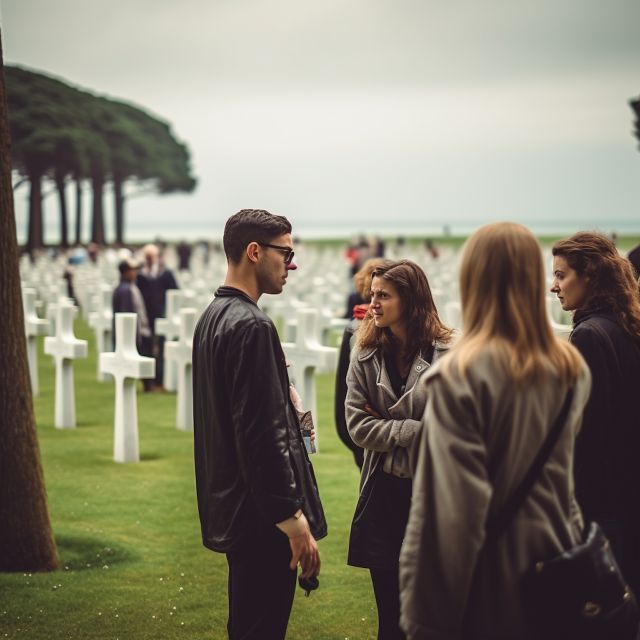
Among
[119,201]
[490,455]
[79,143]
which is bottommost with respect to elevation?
[490,455]

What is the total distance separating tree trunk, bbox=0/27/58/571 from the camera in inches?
221

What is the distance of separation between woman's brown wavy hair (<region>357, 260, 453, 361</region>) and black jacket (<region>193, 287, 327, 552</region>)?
685 millimetres

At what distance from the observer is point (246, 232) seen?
352 cm

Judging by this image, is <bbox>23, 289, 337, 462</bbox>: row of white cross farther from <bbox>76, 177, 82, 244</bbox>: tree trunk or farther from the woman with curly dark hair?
<bbox>76, 177, 82, 244</bbox>: tree trunk

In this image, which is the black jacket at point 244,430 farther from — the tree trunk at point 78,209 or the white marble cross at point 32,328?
the tree trunk at point 78,209

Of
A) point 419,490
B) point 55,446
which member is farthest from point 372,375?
point 55,446

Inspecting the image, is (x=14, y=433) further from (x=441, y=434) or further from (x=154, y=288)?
(x=154, y=288)

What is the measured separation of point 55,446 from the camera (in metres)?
9.59

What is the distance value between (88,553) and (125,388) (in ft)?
8.91

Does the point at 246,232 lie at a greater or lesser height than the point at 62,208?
lesser

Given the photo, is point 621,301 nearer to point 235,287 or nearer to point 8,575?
point 235,287

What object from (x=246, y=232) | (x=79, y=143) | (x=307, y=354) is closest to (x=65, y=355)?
(x=307, y=354)

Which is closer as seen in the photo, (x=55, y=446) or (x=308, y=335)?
(x=308, y=335)

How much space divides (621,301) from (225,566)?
318cm
